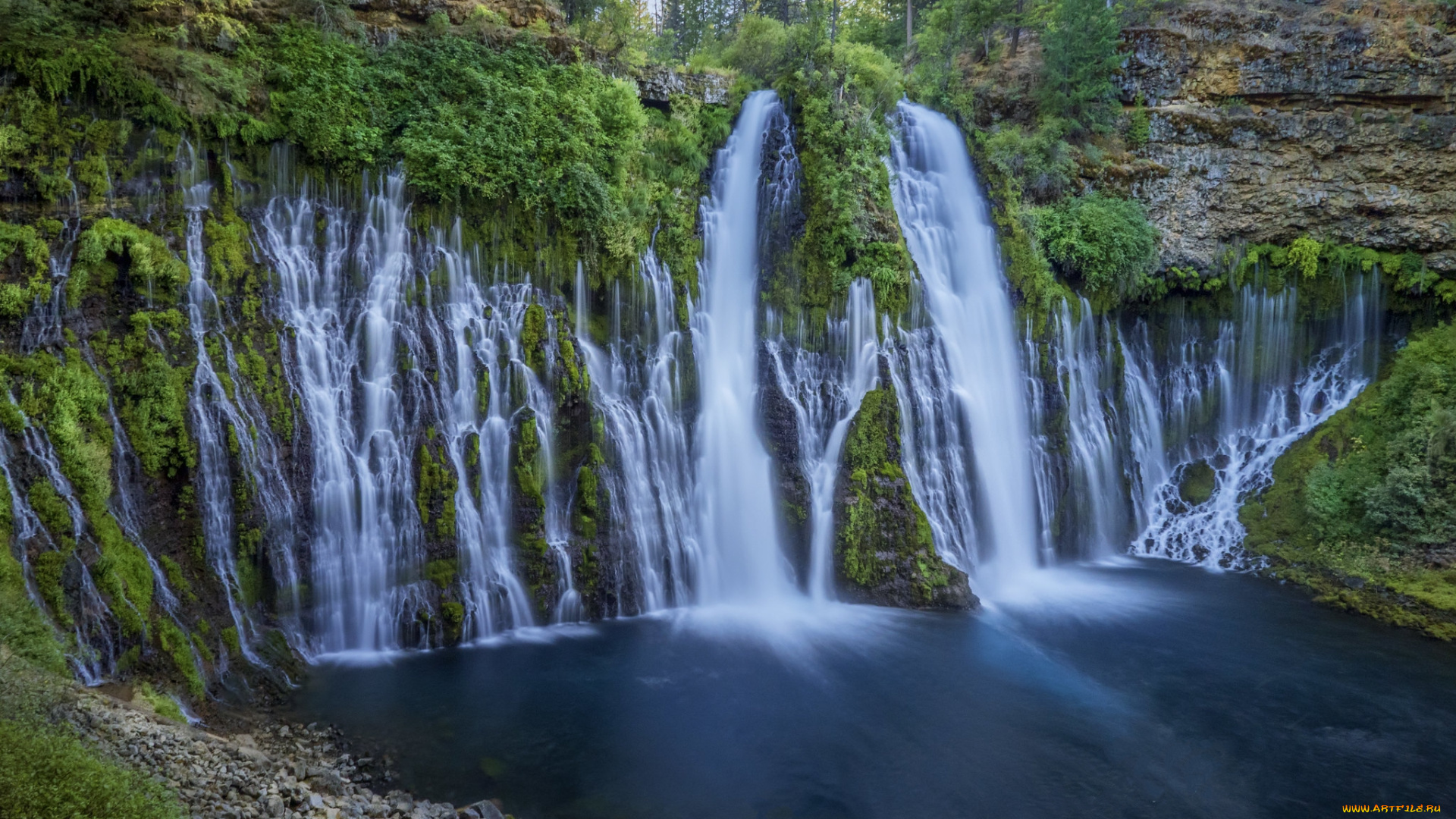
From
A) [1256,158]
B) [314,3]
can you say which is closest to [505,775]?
[314,3]

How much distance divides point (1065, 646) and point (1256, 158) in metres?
14.9

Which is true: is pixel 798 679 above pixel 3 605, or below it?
below

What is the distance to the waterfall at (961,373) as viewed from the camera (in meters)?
16.5

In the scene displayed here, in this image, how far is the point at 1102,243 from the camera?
19.6 metres

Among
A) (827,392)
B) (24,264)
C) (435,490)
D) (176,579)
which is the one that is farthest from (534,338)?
(24,264)

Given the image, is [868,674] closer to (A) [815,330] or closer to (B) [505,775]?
(B) [505,775]

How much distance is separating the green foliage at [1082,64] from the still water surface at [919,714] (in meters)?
13.0

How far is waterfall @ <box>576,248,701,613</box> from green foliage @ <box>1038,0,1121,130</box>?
40.5 ft

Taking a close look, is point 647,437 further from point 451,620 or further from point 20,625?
point 20,625

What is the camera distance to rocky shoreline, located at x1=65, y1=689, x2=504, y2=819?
641cm

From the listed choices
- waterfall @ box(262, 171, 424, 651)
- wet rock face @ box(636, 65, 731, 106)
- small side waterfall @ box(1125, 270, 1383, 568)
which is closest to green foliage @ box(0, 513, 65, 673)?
waterfall @ box(262, 171, 424, 651)

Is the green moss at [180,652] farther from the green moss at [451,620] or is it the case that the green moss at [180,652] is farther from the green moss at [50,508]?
the green moss at [451,620]

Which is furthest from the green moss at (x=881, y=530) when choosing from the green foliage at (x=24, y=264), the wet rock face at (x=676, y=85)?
the green foliage at (x=24, y=264)

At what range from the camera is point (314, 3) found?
1446 centimetres
